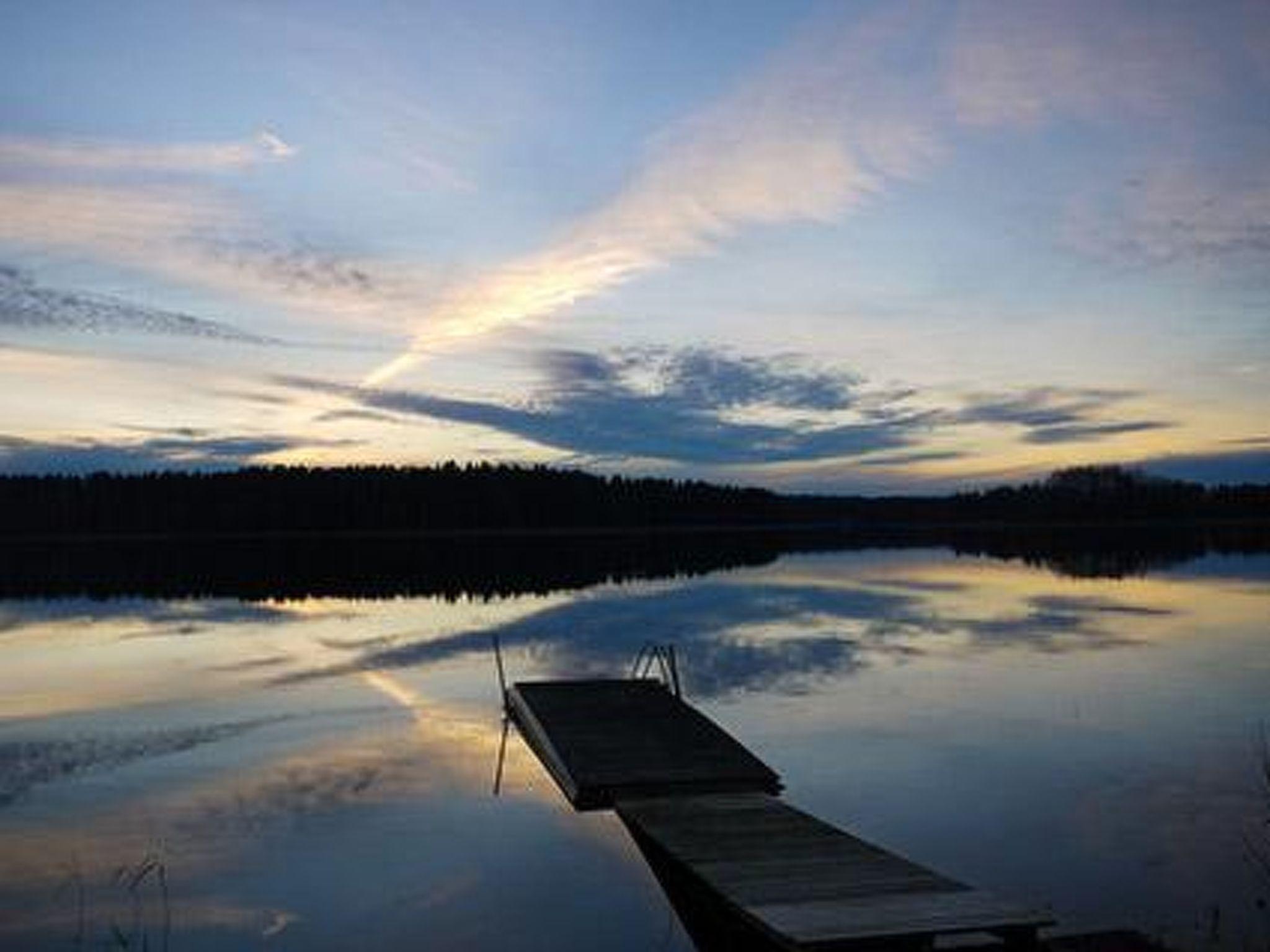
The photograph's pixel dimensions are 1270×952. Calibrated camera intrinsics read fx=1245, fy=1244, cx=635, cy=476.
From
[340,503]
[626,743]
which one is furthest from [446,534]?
[626,743]

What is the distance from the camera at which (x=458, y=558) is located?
307ft

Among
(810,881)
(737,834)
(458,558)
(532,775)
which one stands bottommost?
(532,775)

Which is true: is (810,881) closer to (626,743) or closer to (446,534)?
(626,743)

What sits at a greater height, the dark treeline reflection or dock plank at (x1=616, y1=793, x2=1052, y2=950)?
the dark treeline reflection

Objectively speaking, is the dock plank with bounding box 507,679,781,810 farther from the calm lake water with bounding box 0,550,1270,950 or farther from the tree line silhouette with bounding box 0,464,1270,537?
the tree line silhouette with bounding box 0,464,1270,537

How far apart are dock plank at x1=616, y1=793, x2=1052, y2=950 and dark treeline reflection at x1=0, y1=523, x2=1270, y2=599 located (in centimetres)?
4022

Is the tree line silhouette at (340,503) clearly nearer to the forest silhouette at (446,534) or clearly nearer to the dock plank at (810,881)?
the forest silhouette at (446,534)

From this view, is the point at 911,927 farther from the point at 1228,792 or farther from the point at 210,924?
the point at 1228,792

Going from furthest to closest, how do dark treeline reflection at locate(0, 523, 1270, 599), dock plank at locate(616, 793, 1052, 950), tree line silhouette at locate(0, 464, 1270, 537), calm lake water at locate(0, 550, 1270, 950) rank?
tree line silhouette at locate(0, 464, 1270, 537) → dark treeline reflection at locate(0, 523, 1270, 599) → calm lake water at locate(0, 550, 1270, 950) → dock plank at locate(616, 793, 1052, 950)

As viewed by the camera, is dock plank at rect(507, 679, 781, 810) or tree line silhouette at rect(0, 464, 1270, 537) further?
tree line silhouette at rect(0, 464, 1270, 537)

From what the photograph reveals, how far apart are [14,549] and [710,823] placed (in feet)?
423

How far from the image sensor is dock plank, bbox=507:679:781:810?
16.1 metres

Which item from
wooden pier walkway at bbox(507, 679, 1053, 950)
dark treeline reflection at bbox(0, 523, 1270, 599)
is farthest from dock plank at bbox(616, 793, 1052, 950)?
dark treeline reflection at bbox(0, 523, 1270, 599)

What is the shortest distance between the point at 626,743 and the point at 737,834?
587cm
